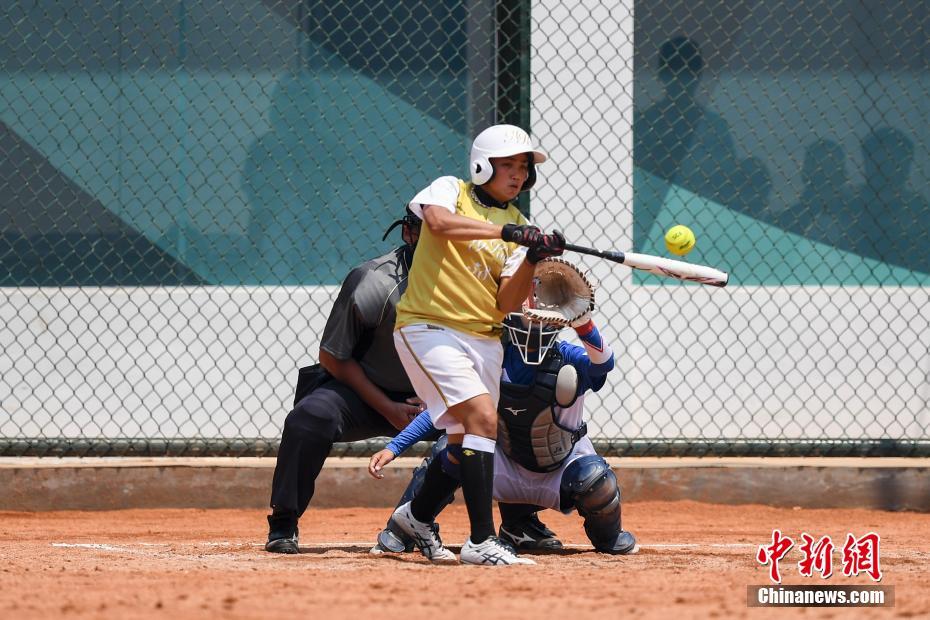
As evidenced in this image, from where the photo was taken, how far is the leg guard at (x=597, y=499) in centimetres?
469

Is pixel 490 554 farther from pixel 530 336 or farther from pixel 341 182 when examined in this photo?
pixel 341 182

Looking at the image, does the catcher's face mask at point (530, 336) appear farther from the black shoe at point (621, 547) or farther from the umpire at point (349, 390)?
the black shoe at point (621, 547)

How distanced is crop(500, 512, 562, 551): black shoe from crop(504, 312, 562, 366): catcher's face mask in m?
0.66

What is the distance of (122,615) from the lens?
3.26 m

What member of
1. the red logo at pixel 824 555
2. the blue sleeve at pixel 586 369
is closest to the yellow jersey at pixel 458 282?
the blue sleeve at pixel 586 369

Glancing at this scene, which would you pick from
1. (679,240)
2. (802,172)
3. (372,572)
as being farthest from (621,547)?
(802,172)

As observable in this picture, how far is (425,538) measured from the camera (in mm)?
4570

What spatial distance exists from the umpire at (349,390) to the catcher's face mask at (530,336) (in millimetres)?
502

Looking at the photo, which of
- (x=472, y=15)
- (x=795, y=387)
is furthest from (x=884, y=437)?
(x=472, y=15)

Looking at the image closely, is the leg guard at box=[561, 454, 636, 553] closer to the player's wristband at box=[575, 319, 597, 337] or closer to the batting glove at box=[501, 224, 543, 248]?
the player's wristband at box=[575, 319, 597, 337]

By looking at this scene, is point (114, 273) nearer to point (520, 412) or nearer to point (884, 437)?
point (520, 412)

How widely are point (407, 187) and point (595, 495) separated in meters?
3.10

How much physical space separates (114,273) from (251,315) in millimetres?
783

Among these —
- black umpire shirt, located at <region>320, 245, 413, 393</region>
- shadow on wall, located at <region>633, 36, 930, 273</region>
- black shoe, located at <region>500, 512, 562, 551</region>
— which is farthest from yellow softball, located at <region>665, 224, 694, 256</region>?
shadow on wall, located at <region>633, 36, 930, 273</region>
